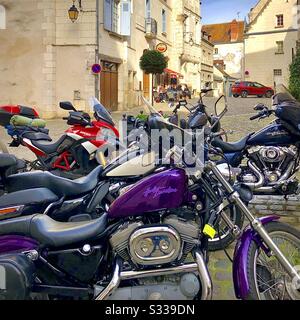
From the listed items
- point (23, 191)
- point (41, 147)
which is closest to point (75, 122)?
point (41, 147)

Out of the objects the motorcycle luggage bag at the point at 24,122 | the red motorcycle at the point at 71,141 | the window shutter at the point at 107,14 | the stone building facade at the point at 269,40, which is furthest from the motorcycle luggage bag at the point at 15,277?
the stone building facade at the point at 269,40

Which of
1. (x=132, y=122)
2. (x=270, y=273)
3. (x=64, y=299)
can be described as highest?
(x=132, y=122)

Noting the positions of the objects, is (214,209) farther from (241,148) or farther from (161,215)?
(241,148)

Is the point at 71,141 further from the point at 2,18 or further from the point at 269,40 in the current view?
the point at 269,40

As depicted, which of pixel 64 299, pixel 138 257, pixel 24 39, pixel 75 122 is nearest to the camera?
pixel 138 257

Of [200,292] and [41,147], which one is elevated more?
[41,147]

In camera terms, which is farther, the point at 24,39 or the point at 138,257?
the point at 24,39

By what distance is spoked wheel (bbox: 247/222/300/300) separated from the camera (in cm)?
234

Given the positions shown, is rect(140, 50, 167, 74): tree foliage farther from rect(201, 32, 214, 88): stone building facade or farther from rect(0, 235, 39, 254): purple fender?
rect(0, 235, 39, 254): purple fender

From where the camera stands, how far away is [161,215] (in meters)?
2.29

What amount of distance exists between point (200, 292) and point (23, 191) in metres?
1.23

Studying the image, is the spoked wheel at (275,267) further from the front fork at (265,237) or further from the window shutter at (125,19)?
the window shutter at (125,19)

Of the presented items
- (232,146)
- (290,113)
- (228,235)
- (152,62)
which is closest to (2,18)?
(152,62)

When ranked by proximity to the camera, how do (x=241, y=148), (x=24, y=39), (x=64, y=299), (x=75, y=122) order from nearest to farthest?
(x=64, y=299), (x=241, y=148), (x=75, y=122), (x=24, y=39)
